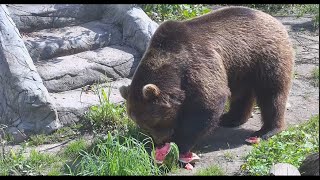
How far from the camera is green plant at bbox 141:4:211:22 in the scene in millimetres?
9852

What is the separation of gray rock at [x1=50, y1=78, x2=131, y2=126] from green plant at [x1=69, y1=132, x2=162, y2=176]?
54.7 inches

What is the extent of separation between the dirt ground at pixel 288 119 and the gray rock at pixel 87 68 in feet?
5.58

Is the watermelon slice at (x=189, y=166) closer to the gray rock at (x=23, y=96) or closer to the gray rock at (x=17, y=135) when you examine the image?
the gray rock at (x=23, y=96)

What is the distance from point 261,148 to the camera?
5840 millimetres

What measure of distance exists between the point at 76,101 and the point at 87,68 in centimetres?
62

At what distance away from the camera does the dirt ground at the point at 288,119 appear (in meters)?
6.14

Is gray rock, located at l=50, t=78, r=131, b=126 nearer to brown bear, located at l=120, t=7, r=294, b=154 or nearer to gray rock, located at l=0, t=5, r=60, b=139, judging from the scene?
gray rock, located at l=0, t=5, r=60, b=139

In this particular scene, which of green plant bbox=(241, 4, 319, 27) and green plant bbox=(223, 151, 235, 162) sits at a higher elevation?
green plant bbox=(223, 151, 235, 162)

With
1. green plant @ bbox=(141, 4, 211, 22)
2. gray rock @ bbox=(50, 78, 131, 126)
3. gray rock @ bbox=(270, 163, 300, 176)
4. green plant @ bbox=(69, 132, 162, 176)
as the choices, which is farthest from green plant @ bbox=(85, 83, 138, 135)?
green plant @ bbox=(141, 4, 211, 22)

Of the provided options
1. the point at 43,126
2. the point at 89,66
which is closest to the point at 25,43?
the point at 89,66

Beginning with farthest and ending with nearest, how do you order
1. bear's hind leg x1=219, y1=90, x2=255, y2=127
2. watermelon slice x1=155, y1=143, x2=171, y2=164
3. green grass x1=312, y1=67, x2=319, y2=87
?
green grass x1=312, y1=67, x2=319, y2=87 < bear's hind leg x1=219, y1=90, x2=255, y2=127 < watermelon slice x1=155, y1=143, x2=171, y2=164

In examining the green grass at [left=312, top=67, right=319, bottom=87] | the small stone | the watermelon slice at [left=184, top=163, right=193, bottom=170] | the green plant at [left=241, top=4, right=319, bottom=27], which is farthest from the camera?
the green plant at [left=241, top=4, right=319, bottom=27]

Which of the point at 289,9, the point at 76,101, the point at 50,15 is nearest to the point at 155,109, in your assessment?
the point at 76,101
